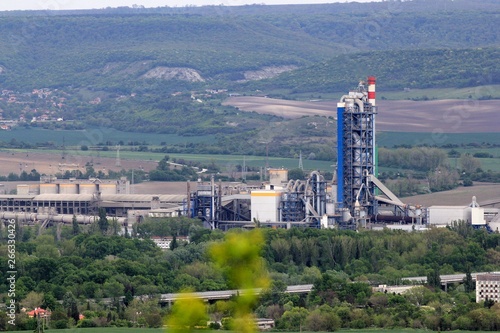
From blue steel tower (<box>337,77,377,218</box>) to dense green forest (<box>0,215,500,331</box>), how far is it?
12.9 ft

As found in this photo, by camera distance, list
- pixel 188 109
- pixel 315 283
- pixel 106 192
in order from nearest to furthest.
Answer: pixel 315 283 → pixel 106 192 → pixel 188 109

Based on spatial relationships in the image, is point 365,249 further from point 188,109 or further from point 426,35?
point 426,35

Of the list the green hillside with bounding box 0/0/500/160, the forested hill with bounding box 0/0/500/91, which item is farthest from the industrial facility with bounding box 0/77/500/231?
the forested hill with bounding box 0/0/500/91

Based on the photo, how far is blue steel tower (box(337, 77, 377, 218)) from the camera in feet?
200

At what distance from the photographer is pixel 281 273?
51.2 meters

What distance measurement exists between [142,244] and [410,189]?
23270mm

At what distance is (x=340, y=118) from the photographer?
201 ft

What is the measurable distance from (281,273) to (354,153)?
35.8ft

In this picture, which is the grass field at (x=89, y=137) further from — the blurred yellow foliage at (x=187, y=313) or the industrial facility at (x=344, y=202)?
the blurred yellow foliage at (x=187, y=313)

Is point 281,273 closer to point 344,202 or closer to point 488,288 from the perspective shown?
point 488,288

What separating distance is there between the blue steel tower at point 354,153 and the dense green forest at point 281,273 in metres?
3.94

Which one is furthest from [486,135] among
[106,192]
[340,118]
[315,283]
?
[315,283]

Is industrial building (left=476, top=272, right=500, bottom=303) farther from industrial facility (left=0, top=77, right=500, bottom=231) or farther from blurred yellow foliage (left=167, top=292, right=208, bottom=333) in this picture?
blurred yellow foliage (left=167, top=292, right=208, bottom=333)

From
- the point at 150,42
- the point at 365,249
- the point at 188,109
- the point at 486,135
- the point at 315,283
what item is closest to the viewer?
the point at 315,283
